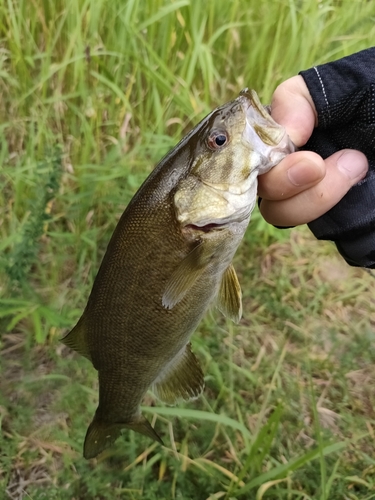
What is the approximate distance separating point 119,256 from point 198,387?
55cm

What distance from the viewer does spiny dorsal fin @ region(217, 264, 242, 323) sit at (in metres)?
1.36

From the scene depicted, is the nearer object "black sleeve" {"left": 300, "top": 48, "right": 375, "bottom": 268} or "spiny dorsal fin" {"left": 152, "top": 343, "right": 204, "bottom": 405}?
"black sleeve" {"left": 300, "top": 48, "right": 375, "bottom": 268}

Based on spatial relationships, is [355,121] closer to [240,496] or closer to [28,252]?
[28,252]

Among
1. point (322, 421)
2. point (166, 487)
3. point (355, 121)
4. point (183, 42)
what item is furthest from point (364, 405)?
point (183, 42)

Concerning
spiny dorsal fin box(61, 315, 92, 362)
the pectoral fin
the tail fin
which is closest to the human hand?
the pectoral fin

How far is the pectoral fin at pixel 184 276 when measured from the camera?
120 centimetres

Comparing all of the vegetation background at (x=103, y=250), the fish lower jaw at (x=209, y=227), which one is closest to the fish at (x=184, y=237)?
the fish lower jaw at (x=209, y=227)

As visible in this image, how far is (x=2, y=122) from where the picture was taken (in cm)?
231

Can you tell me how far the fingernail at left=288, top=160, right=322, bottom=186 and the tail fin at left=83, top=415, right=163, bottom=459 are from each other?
94 centimetres

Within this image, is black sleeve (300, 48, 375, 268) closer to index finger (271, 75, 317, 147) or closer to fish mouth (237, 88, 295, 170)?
index finger (271, 75, 317, 147)

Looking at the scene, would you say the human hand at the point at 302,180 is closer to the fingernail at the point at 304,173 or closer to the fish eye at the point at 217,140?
the fingernail at the point at 304,173

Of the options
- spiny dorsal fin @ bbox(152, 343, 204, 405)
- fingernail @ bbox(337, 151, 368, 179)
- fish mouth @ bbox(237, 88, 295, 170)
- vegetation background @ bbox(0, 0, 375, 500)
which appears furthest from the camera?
vegetation background @ bbox(0, 0, 375, 500)

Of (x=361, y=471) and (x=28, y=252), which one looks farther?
(x=361, y=471)

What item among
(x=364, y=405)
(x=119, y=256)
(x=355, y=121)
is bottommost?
(x=364, y=405)
